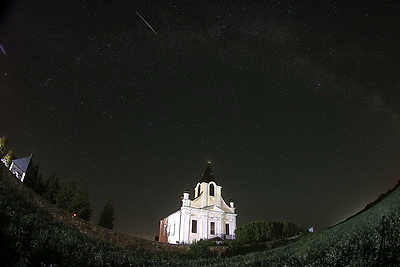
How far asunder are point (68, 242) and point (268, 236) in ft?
81.1

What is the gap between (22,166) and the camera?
44.6 metres

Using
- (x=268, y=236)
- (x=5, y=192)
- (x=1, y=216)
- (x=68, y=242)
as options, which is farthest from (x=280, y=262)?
(x=268, y=236)

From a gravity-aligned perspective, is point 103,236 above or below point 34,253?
above

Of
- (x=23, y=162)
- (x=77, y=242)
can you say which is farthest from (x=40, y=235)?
(x=23, y=162)

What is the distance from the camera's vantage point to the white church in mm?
46969

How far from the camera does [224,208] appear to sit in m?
52.4

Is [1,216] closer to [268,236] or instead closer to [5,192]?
[5,192]

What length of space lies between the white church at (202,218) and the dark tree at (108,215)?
1101 cm

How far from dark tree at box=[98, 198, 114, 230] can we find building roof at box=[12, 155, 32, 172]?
13.9 metres

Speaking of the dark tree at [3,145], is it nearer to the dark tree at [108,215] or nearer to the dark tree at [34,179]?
the dark tree at [34,179]

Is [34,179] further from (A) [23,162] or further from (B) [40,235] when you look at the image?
(B) [40,235]

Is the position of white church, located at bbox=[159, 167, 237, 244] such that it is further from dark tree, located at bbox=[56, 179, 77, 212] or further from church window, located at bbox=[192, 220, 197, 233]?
dark tree, located at bbox=[56, 179, 77, 212]

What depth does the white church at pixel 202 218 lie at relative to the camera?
4697 cm

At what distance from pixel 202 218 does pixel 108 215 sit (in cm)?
1583
